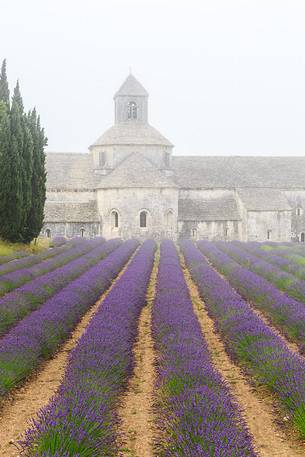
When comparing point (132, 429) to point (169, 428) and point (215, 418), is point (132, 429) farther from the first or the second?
point (215, 418)

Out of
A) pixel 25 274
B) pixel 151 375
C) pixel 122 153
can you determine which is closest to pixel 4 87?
pixel 122 153

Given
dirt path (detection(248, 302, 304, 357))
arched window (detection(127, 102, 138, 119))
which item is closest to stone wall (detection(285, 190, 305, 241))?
arched window (detection(127, 102, 138, 119))

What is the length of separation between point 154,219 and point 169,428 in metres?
37.3

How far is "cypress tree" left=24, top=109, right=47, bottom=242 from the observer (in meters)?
27.7

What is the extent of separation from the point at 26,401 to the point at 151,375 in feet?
5.88

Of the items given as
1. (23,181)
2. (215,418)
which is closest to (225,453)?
(215,418)

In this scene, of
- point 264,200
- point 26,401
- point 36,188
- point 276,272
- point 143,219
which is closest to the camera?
point 26,401

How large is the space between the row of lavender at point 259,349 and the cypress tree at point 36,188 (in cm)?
1493

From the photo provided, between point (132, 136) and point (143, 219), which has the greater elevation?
point (132, 136)

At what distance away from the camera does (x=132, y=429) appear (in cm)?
591

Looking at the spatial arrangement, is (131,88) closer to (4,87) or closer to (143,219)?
(143,219)

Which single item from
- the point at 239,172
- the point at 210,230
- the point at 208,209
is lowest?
the point at 210,230

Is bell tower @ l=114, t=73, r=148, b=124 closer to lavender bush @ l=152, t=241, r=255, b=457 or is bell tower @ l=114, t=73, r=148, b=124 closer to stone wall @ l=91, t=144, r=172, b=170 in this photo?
stone wall @ l=91, t=144, r=172, b=170

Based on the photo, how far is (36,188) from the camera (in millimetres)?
27953
